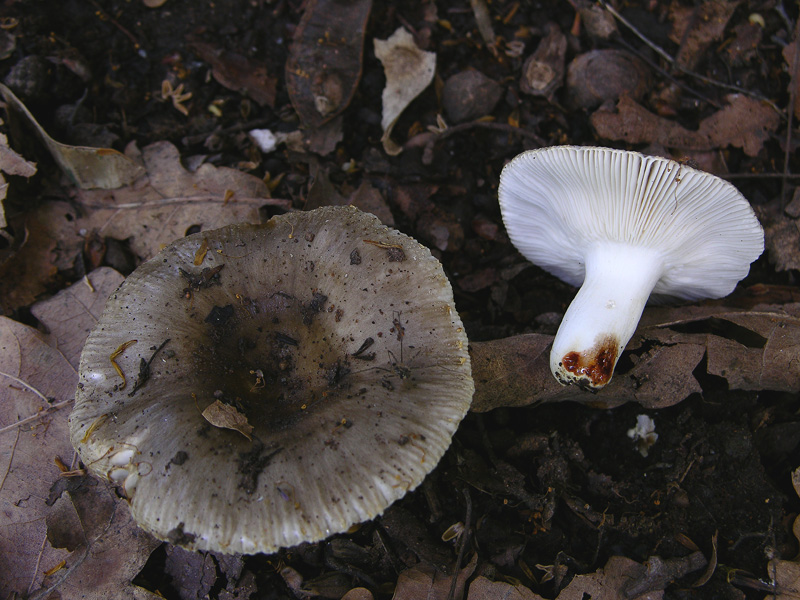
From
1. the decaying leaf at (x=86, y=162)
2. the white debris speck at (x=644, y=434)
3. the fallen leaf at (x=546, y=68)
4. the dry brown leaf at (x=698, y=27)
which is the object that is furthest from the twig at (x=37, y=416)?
the dry brown leaf at (x=698, y=27)

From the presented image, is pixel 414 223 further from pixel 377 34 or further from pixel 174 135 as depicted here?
pixel 174 135

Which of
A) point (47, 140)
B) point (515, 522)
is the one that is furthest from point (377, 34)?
point (515, 522)

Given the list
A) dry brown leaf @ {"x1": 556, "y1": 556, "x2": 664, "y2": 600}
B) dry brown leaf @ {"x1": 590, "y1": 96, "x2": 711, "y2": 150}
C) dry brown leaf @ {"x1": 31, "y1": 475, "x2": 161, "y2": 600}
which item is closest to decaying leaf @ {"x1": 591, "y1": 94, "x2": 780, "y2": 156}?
dry brown leaf @ {"x1": 590, "y1": 96, "x2": 711, "y2": 150}

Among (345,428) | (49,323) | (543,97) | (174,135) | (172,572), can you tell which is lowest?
(172,572)

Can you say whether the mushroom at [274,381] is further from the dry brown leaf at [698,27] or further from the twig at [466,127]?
the dry brown leaf at [698,27]

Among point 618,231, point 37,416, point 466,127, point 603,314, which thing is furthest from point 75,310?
point 618,231

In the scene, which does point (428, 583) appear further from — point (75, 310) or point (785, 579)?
point (75, 310)

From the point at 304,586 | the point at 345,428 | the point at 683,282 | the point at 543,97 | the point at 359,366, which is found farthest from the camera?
the point at 543,97
